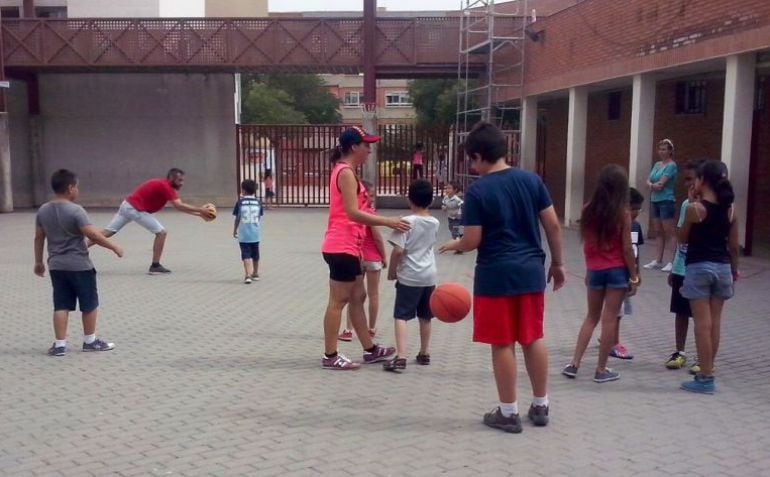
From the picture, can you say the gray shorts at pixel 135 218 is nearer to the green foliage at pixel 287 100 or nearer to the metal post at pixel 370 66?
the metal post at pixel 370 66

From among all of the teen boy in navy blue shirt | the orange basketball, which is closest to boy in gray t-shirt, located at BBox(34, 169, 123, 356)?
the orange basketball

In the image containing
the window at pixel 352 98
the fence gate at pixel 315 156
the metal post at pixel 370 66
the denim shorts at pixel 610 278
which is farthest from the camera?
the window at pixel 352 98

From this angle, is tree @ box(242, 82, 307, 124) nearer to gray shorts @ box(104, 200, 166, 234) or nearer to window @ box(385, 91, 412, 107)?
window @ box(385, 91, 412, 107)

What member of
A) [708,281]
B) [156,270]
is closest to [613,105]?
[156,270]

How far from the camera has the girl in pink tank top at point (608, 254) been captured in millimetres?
6043

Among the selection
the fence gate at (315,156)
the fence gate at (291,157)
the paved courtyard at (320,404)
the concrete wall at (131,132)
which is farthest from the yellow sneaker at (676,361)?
the concrete wall at (131,132)

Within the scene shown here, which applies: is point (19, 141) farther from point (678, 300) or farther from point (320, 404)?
point (678, 300)

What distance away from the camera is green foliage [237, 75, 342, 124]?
49.3 metres

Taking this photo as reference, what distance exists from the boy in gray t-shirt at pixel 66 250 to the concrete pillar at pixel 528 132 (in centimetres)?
1539

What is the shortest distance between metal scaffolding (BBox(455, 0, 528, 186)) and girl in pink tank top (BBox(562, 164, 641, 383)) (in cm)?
1468

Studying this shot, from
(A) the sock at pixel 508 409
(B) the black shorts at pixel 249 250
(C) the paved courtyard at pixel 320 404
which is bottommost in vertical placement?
(C) the paved courtyard at pixel 320 404

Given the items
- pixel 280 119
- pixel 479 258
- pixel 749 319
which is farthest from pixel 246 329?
pixel 280 119

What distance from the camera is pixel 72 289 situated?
7168mm

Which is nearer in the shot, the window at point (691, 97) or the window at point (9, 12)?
the window at point (691, 97)
